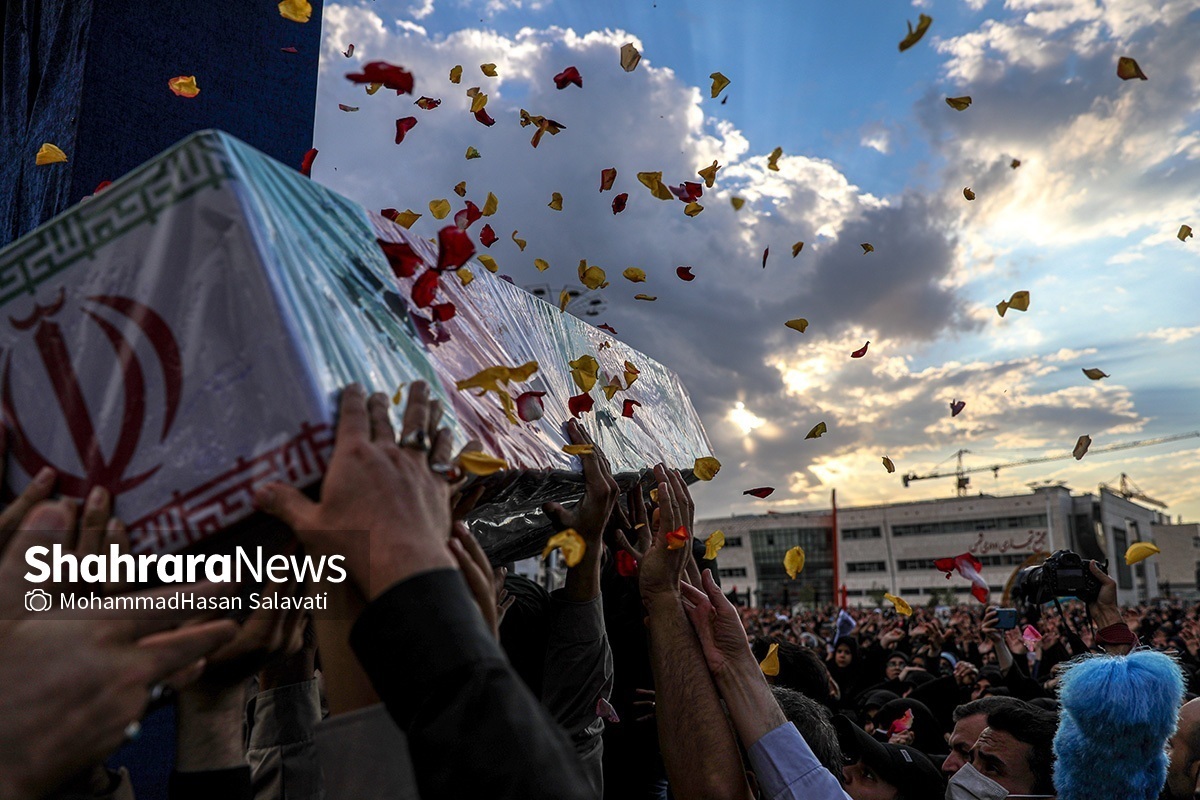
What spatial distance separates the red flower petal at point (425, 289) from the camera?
1796mm

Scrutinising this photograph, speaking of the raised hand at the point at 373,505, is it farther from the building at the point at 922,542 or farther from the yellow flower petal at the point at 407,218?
A: the building at the point at 922,542

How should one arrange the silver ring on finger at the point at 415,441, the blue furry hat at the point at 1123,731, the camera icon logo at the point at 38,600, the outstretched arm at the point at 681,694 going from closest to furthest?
the camera icon logo at the point at 38,600 < the silver ring on finger at the point at 415,441 < the outstretched arm at the point at 681,694 < the blue furry hat at the point at 1123,731

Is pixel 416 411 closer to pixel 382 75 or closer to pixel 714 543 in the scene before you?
pixel 382 75

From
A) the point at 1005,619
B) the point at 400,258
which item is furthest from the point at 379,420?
the point at 1005,619

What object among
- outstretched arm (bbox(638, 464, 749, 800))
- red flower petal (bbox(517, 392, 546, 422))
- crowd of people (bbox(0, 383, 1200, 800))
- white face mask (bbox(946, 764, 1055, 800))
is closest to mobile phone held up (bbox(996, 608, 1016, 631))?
crowd of people (bbox(0, 383, 1200, 800))

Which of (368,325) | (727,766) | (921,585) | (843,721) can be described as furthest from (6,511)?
(921,585)

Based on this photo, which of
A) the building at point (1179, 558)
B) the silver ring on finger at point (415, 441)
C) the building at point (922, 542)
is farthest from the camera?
the building at point (1179, 558)

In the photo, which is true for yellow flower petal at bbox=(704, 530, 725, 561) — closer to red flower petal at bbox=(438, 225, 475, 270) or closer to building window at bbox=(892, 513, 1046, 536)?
red flower petal at bbox=(438, 225, 475, 270)

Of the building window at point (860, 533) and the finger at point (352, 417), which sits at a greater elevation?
the building window at point (860, 533)

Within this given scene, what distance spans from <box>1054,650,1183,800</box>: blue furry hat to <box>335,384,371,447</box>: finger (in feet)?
8.30

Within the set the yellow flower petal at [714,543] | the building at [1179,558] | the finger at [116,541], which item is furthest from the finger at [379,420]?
the building at [1179,558]

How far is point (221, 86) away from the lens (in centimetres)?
399

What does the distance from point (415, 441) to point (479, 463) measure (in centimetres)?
28

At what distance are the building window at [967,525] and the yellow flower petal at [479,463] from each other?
6695cm
